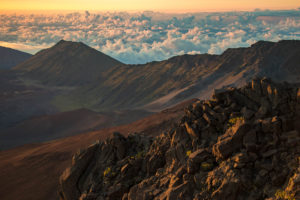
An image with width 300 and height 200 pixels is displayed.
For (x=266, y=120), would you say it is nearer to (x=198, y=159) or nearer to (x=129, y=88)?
(x=198, y=159)

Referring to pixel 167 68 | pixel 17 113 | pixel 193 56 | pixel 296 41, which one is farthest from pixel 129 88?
pixel 296 41

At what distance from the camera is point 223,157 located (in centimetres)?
1277

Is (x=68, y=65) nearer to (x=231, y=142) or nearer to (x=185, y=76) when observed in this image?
(x=185, y=76)

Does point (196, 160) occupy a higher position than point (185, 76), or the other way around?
point (196, 160)

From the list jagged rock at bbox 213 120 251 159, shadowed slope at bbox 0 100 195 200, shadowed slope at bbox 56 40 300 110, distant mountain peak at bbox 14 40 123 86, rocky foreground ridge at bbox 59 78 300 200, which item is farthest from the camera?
distant mountain peak at bbox 14 40 123 86

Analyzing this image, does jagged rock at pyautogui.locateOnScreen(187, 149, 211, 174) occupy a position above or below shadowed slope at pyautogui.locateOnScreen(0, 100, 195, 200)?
above

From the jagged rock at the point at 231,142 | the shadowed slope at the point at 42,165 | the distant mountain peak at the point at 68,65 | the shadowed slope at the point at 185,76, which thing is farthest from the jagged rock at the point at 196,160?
the distant mountain peak at the point at 68,65

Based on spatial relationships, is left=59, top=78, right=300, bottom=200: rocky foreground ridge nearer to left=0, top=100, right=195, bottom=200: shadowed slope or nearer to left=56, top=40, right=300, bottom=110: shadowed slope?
left=0, top=100, right=195, bottom=200: shadowed slope

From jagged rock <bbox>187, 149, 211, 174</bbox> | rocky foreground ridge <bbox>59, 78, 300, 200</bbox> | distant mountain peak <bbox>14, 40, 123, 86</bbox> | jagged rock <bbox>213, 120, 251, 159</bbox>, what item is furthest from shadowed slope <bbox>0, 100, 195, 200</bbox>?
distant mountain peak <bbox>14, 40, 123, 86</bbox>

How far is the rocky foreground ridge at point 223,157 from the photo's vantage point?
37.7 ft

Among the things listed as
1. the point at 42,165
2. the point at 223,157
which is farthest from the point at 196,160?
the point at 42,165

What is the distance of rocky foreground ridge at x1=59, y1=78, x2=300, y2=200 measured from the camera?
11.5m

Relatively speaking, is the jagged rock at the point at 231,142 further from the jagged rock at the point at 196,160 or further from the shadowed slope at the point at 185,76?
the shadowed slope at the point at 185,76

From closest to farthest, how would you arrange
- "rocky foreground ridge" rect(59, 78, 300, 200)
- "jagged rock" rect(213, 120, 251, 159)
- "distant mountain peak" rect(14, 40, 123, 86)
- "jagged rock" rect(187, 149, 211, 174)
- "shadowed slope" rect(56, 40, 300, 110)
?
"rocky foreground ridge" rect(59, 78, 300, 200)
"jagged rock" rect(213, 120, 251, 159)
"jagged rock" rect(187, 149, 211, 174)
"shadowed slope" rect(56, 40, 300, 110)
"distant mountain peak" rect(14, 40, 123, 86)
